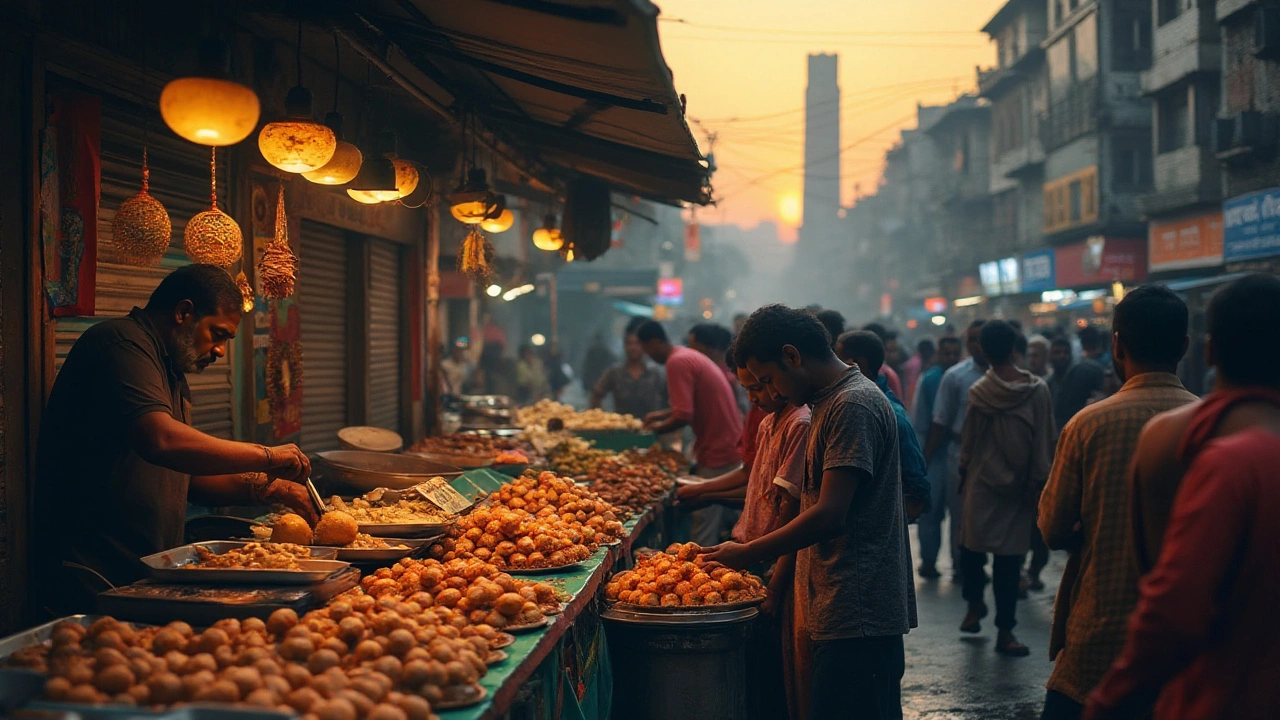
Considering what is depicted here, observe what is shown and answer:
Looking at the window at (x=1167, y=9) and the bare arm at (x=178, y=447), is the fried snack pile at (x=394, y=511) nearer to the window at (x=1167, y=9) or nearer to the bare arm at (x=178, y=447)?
the bare arm at (x=178, y=447)

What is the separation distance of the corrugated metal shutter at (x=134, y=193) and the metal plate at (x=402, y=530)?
1.53 m

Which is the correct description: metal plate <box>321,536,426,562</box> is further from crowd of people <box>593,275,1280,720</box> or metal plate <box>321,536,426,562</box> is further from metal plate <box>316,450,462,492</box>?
metal plate <box>316,450,462,492</box>

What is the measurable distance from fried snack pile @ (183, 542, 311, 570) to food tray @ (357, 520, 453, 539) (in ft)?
2.54

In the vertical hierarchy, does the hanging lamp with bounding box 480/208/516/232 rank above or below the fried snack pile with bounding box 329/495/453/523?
above

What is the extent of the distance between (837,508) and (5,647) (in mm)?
2750

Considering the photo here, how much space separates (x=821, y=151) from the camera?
114m

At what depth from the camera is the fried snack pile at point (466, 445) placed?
8.53 meters

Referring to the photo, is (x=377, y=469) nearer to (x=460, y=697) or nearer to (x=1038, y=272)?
(x=460, y=697)

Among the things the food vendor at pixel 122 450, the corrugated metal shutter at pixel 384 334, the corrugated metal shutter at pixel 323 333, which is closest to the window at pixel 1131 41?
the corrugated metal shutter at pixel 384 334

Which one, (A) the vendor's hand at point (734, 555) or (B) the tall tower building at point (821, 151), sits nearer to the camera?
(A) the vendor's hand at point (734, 555)

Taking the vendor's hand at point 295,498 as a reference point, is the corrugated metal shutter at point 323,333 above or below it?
above

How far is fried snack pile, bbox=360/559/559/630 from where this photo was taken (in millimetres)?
3727

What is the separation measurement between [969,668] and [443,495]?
405 cm

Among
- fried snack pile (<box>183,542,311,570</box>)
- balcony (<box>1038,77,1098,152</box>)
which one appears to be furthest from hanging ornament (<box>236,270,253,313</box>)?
balcony (<box>1038,77,1098,152</box>)
